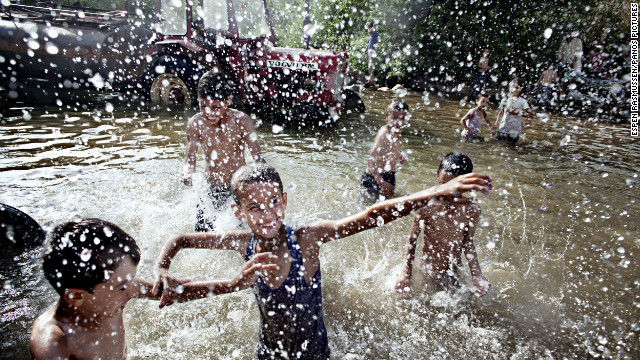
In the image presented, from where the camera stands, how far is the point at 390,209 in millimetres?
1682

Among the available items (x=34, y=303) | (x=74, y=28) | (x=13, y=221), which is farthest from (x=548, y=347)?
(x=74, y=28)

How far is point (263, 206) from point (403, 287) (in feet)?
5.58

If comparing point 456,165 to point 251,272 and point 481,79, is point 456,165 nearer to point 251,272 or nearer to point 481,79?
point 251,272

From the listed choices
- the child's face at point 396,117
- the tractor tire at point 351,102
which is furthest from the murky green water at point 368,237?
the tractor tire at point 351,102

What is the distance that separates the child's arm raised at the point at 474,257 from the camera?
9.58ft

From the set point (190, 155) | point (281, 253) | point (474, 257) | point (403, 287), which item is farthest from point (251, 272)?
point (190, 155)

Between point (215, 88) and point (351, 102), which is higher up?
point (351, 102)

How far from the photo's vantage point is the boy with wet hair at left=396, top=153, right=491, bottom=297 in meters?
2.92

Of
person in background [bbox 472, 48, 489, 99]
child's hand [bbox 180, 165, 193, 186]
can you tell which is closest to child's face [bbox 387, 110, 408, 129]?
child's hand [bbox 180, 165, 193, 186]

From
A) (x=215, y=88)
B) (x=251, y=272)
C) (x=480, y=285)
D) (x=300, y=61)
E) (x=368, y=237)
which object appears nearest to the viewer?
(x=251, y=272)

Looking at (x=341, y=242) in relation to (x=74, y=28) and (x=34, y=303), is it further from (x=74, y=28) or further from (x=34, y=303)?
(x=74, y=28)

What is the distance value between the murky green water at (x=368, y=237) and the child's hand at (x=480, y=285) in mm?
100

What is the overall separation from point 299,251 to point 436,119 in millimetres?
8609

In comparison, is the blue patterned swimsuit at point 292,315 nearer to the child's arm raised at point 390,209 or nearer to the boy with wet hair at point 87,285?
the child's arm raised at point 390,209
